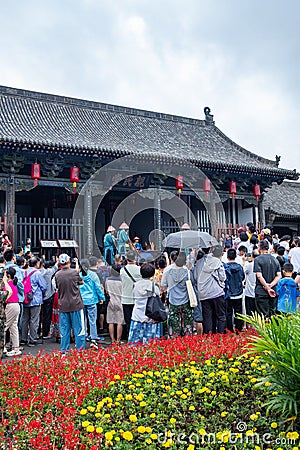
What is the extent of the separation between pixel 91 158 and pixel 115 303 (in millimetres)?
8320

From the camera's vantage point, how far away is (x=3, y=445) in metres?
3.29

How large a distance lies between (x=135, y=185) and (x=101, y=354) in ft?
41.1

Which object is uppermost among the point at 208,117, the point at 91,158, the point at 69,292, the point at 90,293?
the point at 208,117

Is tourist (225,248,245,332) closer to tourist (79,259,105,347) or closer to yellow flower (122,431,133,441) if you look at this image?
tourist (79,259,105,347)

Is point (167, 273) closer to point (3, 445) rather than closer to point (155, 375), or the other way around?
point (155, 375)

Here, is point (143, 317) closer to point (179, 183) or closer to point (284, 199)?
point (179, 183)

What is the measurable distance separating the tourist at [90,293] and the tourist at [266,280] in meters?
2.74

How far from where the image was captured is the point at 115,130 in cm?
1938

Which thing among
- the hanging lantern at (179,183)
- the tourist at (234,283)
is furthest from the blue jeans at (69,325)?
the hanging lantern at (179,183)

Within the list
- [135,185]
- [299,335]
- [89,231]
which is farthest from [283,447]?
[135,185]

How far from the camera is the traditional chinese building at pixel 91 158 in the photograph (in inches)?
573

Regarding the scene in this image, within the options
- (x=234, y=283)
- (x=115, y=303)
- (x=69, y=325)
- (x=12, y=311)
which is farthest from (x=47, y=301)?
(x=234, y=283)

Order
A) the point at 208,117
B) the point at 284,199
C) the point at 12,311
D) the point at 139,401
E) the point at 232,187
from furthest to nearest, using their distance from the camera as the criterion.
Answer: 1. the point at 284,199
2. the point at 208,117
3. the point at 232,187
4. the point at 12,311
5. the point at 139,401

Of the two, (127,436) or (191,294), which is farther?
(191,294)
